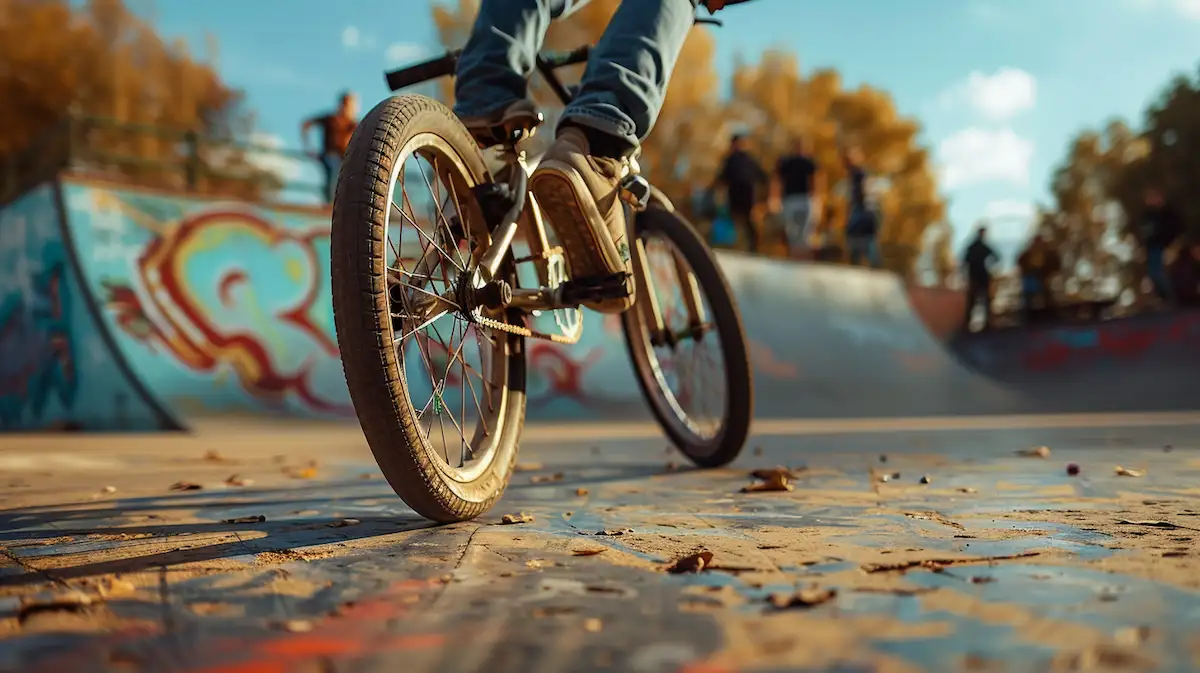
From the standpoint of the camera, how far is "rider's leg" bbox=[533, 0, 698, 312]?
7.02 ft

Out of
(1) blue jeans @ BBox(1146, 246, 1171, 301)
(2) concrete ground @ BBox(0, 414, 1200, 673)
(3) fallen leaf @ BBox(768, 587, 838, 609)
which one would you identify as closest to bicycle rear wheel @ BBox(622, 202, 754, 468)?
(2) concrete ground @ BBox(0, 414, 1200, 673)

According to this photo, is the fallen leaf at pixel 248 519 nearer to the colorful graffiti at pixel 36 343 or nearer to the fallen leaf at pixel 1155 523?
the fallen leaf at pixel 1155 523

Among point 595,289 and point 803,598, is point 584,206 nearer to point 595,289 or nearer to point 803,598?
point 595,289

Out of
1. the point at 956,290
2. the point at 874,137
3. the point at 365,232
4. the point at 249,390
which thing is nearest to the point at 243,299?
the point at 249,390

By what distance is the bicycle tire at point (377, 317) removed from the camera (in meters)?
1.62

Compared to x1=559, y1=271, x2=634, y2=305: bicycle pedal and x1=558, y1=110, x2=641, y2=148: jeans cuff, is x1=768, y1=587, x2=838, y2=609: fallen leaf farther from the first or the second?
x1=558, y1=110, x2=641, y2=148: jeans cuff

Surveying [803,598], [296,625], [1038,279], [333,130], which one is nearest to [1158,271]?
[1038,279]

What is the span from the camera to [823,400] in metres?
11.9

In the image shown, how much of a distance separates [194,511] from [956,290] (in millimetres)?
17548

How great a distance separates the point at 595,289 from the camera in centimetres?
225

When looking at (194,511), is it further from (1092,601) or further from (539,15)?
(1092,601)

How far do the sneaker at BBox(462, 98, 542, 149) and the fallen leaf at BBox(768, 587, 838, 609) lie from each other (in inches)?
57.9

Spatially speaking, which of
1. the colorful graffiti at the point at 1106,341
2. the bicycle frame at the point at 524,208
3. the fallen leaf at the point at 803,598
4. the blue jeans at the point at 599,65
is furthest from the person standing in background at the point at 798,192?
the fallen leaf at the point at 803,598

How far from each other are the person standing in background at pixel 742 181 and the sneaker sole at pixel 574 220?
36.6 feet
